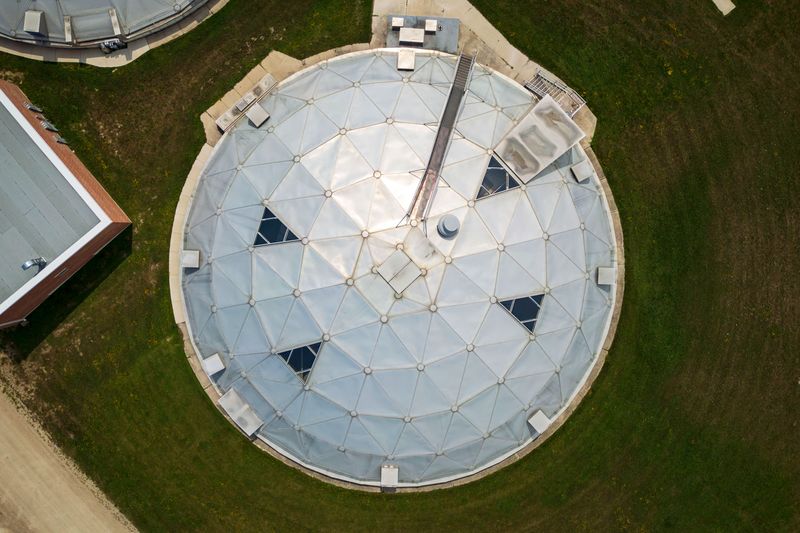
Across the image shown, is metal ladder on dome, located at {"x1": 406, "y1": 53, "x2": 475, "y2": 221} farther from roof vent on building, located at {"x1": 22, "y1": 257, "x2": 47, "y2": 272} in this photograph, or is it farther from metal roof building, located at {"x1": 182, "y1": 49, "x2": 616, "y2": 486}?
roof vent on building, located at {"x1": 22, "y1": 257, "x2": 47, "y2": 272}

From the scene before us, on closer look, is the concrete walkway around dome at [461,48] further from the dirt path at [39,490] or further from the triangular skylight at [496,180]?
the dirt path at [39,490]

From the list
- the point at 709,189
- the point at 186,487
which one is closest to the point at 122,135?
the point at 186,487

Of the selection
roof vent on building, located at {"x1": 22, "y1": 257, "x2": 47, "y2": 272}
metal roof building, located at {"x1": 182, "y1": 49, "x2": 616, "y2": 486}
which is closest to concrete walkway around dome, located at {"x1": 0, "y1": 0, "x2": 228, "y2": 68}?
metal roof building, located at {"x1": 182, "y1": 49, "x2": 616, "y2": 486}

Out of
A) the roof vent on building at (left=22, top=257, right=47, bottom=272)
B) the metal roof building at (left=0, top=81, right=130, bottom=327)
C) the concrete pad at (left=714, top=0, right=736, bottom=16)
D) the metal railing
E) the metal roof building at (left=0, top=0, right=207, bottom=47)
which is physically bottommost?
the concrete pad at (left=714, top=0, right=736, bottom=16)

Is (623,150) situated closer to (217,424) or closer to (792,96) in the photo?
(792,96)

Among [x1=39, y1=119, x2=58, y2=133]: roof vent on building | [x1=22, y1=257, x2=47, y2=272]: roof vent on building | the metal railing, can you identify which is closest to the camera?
[x1=22, y1=257, x2=47, y2=272]: roof vent on building

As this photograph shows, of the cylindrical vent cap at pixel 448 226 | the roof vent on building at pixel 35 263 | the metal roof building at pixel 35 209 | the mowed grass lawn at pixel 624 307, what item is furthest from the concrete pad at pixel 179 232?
the cylindrical vent cap at pixel 448 226
